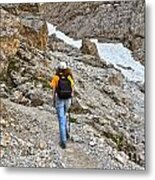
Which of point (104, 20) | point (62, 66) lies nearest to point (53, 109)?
point (62, 66)

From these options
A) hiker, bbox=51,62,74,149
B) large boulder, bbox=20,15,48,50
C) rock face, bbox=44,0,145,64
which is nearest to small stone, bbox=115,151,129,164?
hiker, bbox=51,62,74,149

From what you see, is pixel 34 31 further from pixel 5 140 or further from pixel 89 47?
pixel 5 140

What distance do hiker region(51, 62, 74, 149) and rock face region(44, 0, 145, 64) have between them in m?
0.18

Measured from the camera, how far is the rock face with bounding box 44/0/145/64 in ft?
7.39

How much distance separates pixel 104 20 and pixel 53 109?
0.48 m

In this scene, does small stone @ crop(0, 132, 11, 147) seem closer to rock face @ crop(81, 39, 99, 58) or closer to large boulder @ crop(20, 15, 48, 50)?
large boulder @ crop(20, 15, 48, 50)

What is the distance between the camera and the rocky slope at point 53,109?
227 cm

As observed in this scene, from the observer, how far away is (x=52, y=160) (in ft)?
7.68

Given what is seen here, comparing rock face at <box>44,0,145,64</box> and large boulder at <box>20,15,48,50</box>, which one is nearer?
rock face at <box>44,0,145,64</box>

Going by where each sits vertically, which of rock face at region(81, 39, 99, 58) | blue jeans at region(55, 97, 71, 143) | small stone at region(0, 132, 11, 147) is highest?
rock face at region(81, 39, 99, 58)

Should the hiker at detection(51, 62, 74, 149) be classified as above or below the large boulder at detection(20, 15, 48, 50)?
below

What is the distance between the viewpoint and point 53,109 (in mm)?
2350

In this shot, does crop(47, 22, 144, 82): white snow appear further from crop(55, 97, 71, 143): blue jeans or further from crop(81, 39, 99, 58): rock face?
crop(55, 97, 71, 143): blue jeans

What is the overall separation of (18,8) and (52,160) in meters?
0.74
